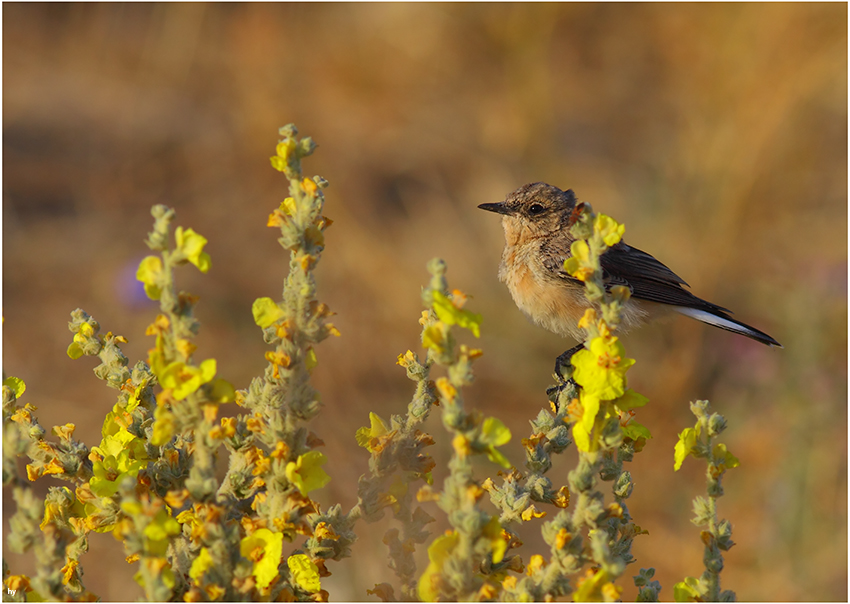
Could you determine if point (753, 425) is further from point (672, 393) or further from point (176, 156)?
point (176, 156)

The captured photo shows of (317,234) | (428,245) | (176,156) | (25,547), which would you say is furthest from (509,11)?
(25,547)

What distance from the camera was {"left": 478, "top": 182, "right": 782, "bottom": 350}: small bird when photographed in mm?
3201

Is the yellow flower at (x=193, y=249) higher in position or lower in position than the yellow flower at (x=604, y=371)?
higher

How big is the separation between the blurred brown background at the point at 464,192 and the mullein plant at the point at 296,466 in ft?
7.00

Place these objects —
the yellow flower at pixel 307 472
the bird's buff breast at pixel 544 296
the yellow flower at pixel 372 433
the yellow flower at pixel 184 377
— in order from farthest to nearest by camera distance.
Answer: the bird's buff breast at pixel 544 296
the yellow flower at pixel 372 433
the yellow flower at pixel 307 472
the yellow flower at pixel 184 377

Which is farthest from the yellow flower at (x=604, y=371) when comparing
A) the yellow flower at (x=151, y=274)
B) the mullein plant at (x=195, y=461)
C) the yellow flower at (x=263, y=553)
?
the yellow flower at (x=151, y=274)

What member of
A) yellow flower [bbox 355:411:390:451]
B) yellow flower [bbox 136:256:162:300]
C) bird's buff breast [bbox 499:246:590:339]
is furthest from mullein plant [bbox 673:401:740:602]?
bird's buff breast [bbox 499:246:590:339]

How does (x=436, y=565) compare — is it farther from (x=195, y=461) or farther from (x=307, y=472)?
(x=195, y=461)

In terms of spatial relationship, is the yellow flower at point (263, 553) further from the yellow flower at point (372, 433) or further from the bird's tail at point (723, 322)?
the bird's tail at point (723, 322)

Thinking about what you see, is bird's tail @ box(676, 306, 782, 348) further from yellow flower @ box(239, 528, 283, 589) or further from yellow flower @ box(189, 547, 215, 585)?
yellow flower @ box(189, 547, 215, 585)

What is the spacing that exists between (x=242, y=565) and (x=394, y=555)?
1.34 feet

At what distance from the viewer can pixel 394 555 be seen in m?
1.54

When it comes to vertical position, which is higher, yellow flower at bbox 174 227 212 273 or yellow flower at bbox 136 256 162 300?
yellow flower at bbox 174 227 212 273

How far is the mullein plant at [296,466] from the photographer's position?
1.18m
